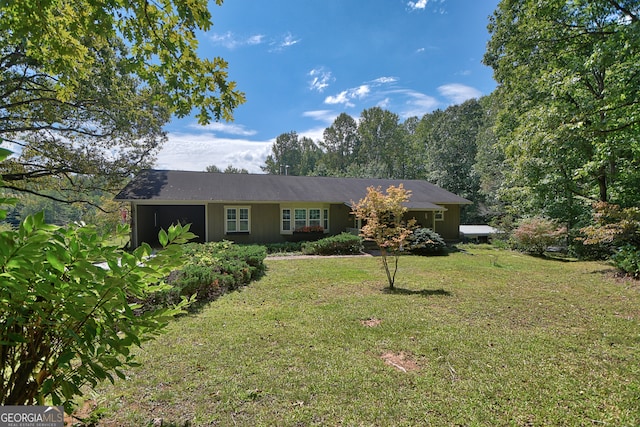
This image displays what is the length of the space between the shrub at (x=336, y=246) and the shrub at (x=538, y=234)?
8510 millimetres

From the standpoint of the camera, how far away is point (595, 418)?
2.88m

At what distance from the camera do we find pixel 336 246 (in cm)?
1444

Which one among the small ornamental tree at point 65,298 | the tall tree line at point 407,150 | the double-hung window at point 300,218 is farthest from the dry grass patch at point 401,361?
the tall tree line at point 407,150

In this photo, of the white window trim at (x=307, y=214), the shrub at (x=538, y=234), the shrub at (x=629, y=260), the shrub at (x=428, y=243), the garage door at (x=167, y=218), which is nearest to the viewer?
the shrub at (x=629, y=260)

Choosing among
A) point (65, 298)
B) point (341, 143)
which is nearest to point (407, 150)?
point (341, 143)

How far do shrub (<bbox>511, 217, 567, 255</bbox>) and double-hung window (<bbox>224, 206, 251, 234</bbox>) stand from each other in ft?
46.7

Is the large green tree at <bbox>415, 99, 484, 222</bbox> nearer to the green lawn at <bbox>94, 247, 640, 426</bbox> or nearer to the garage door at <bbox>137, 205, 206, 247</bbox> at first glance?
the garage door at <bbox>137, 205, 206, 247</bbox>

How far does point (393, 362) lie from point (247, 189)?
1415cm

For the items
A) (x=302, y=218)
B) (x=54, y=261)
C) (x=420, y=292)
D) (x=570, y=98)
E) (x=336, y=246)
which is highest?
(x=570, y=98)

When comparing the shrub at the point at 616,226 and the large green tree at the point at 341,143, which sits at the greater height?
the large green tree at the point at 341,143

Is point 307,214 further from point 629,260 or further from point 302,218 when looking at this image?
point 629,260

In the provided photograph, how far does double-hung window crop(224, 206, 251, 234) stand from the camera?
50.7 feet

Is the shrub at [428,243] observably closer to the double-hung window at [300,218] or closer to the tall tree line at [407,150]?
the double-hung window at [300,218]

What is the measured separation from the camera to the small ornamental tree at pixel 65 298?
1217 mm
